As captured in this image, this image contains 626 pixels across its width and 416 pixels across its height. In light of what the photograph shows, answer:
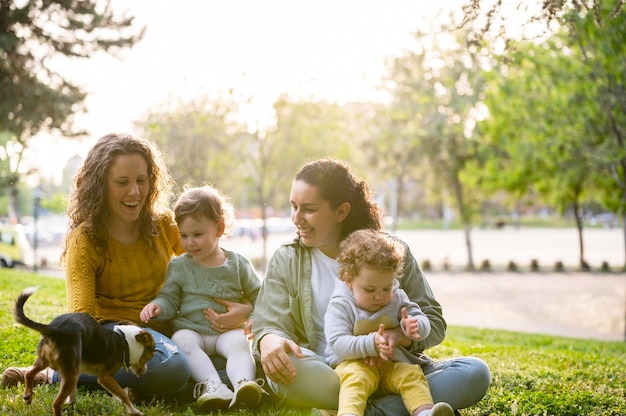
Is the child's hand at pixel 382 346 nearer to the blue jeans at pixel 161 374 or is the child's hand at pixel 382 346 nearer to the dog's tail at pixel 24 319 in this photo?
the blue jeans at pixel 161 374

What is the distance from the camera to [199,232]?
14.7ft

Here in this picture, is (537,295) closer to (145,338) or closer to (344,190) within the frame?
(344,190)

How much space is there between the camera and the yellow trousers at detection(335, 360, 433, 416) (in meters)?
3.55

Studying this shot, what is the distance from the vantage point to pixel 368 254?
3643 mm

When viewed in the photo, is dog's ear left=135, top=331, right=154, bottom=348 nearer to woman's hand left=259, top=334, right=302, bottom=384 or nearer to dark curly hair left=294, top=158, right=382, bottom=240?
woman's hand left=259, top=334, right=302, bottom=384

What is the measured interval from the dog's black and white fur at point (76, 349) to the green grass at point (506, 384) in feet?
1.25

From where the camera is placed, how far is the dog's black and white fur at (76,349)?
3211mm

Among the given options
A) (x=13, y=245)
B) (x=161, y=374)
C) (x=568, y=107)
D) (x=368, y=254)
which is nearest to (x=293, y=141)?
(x=568, y=107)

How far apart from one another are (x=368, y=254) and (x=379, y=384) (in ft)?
2.72

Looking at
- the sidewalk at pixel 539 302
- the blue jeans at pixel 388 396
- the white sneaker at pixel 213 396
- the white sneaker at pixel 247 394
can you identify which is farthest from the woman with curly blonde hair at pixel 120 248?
the sidewalk at pixel 539 302

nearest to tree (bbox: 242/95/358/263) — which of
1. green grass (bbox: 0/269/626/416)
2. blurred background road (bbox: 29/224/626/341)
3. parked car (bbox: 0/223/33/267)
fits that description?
blurred background road (bbox: 29/224/626/341)

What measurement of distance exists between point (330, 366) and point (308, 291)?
49 centimetres

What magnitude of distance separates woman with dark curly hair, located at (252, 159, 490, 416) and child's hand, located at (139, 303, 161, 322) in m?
0.64

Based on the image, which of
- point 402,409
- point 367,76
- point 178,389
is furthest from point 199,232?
point 367,76
